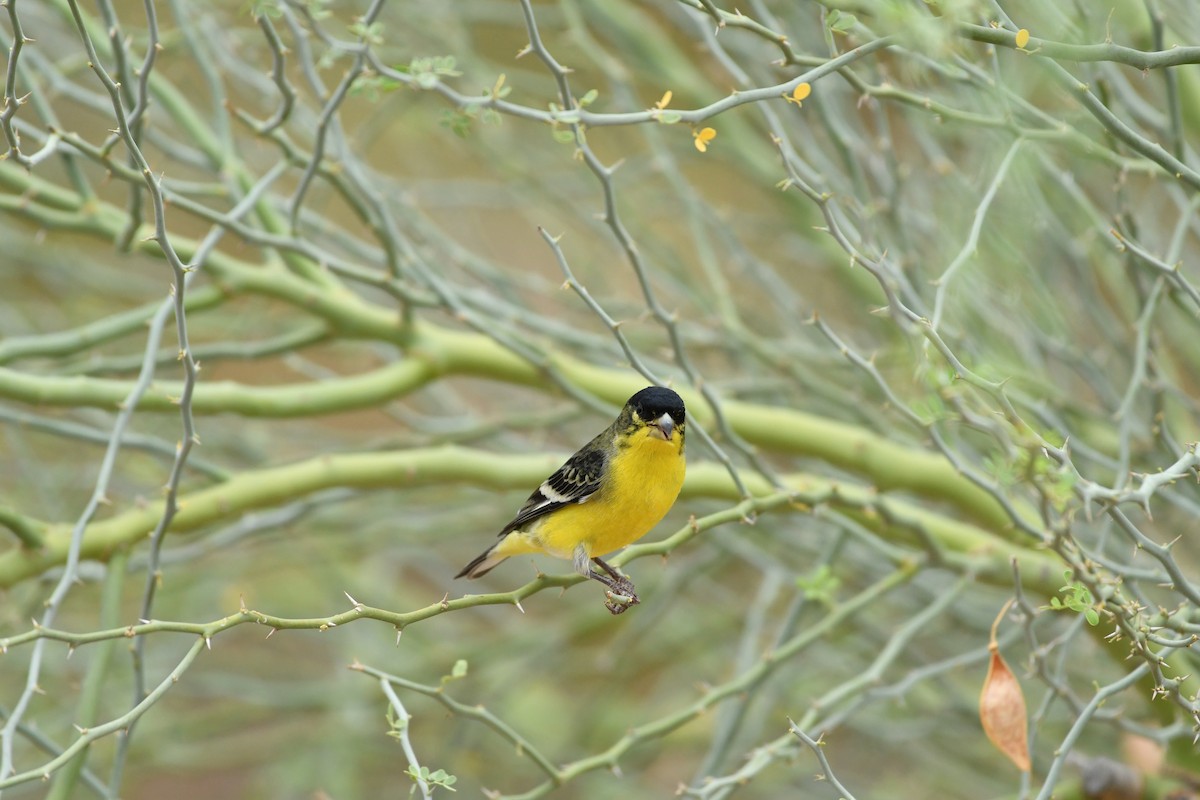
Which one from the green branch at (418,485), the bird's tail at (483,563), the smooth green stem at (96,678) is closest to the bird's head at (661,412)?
the green branch at (418,485)

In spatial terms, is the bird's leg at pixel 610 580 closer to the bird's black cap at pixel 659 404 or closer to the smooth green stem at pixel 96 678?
the bird's black cap at pixel 659 404

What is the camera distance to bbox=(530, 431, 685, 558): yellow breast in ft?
9.60

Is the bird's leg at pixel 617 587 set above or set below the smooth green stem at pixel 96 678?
above

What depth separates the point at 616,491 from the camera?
2.97m

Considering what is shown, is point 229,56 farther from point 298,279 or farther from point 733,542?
point 733,542

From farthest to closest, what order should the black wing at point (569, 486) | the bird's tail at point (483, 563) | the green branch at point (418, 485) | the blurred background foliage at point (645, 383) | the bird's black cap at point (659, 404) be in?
the bird's tail at point (483, 563), the green branch at point (418, 485), the black wing at point (569, 486), the bird's black cap at point (659, 404), the blurred background foliage at point (645, 383)

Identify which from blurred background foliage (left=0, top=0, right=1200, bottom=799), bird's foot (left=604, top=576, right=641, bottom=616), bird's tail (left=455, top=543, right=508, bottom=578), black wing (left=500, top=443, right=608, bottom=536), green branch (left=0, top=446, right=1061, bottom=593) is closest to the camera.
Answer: blurred background foliage (left=0, top=0, right=1200, bottom=799)

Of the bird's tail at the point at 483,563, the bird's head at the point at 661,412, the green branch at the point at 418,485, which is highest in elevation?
the bird's head at the point at 661,412

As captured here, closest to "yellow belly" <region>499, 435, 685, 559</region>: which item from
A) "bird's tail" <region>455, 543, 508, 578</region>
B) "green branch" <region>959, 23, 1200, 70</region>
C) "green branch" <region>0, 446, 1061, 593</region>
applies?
"bird's tail" <region>455, 543, 508, 578</region>

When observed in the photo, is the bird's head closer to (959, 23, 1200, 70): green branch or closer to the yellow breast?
the yellow breast

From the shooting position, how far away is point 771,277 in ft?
15.0

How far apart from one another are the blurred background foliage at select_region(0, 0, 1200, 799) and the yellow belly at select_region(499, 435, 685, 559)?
0.52ft

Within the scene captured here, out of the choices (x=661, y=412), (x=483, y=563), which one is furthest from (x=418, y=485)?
(x=661, y=412)

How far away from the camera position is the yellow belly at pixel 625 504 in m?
2.93
